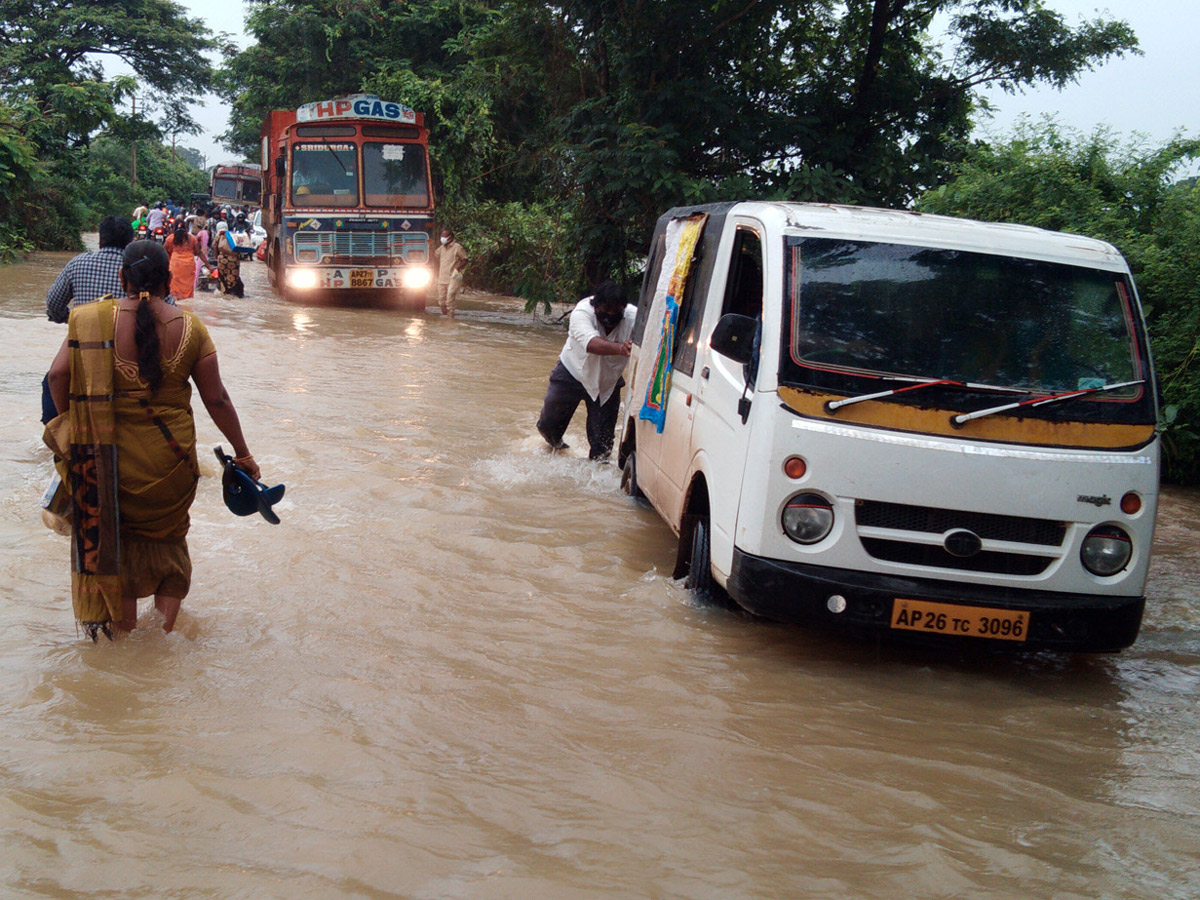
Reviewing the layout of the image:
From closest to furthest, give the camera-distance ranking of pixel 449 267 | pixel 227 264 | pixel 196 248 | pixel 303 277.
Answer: pixel 303 277 < pixel 196 248 < pixel 449 267 < pixel 227 264

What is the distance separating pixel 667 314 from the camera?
662 centimetres

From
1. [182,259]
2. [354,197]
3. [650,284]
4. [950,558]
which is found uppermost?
[354,197]

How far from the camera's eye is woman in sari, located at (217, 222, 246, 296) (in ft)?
67.9

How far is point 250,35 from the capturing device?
1298 inches

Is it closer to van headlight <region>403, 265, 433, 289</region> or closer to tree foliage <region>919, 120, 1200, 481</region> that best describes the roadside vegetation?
tree foliage <region>919, 120, 1200, 481</region>

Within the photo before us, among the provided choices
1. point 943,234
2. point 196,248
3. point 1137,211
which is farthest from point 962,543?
point 196,248

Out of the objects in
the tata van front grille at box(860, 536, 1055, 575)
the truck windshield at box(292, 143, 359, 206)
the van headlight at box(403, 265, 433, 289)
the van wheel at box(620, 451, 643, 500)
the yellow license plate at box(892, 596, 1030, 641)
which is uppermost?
the truck windshield at box(292, 143, 359, 206)

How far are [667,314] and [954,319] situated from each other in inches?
83.6

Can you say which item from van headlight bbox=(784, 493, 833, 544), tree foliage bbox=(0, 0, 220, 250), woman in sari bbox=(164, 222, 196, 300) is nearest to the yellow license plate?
van headlight bbox=(784, 493, 833, 544)

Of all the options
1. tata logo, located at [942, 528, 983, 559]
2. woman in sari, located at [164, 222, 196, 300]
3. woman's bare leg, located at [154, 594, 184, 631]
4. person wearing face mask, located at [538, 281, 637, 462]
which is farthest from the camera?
woman in sari, located at [164, 222, 196, 300]

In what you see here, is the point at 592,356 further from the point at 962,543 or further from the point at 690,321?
the point at 962,543

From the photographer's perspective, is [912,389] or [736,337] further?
[736,337]

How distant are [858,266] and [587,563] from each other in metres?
2.26

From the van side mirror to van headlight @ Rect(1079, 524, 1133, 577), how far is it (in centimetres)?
153
